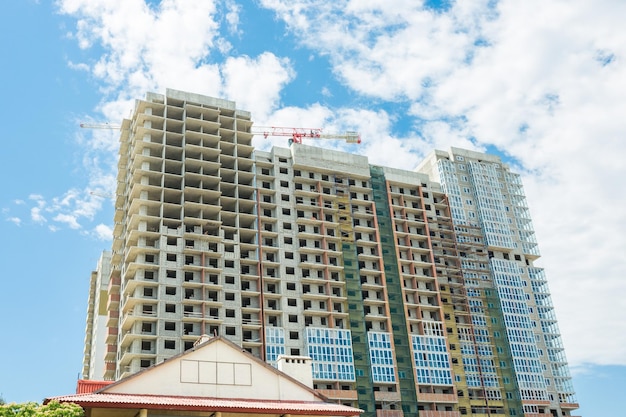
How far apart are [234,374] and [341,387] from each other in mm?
55671

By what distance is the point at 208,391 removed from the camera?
37.2m

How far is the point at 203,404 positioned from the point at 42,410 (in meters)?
8.14

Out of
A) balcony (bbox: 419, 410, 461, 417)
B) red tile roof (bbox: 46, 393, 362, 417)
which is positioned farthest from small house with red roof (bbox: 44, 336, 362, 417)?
balcony (bbox: 419, 410, 461, 417)

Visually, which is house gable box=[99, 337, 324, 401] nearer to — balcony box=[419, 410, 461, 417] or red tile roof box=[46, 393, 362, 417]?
red tile roof box=[46, 393, 362, 417]

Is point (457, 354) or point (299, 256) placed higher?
point (299, 256)

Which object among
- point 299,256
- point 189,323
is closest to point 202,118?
point 299,256

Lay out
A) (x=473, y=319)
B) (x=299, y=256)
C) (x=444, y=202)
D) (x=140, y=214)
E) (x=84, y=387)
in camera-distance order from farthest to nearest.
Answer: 1. (x=444, y=202)
2. (x=473, y=319)
3. (x=299, y=256)
4. (x=140, y=214)
5. (x=84, y=387)

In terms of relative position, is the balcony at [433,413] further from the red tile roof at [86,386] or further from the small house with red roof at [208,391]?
the red tile roof at [86,386]

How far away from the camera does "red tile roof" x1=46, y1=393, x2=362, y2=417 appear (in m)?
32.7

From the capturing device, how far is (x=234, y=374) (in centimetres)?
3825

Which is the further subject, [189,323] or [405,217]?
[405,217]

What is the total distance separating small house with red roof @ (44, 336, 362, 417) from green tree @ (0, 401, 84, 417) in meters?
1.76

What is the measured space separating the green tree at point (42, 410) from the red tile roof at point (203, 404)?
1332 millimetres

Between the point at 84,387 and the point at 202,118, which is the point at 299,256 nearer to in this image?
the point at 202,118
